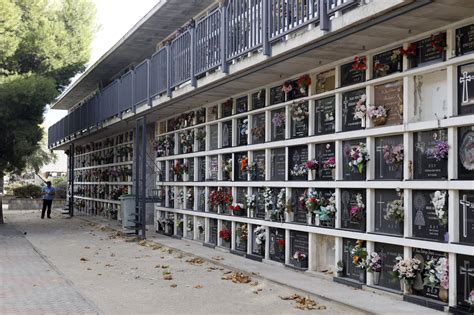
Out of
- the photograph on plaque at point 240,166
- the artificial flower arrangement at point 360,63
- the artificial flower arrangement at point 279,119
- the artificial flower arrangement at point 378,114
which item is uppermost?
the artificial flower arrangement at point 360,63

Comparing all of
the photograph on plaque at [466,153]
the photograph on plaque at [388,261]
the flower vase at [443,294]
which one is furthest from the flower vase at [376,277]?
the photograph on plaque at [466,153]

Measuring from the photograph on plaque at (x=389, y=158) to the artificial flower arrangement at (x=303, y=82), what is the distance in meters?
1.79

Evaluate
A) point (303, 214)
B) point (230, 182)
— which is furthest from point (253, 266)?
point (230, 182)

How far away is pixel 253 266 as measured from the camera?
962 cm

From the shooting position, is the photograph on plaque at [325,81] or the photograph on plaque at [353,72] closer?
the photograph on plaque at [353,72]

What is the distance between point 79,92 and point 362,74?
21091mm

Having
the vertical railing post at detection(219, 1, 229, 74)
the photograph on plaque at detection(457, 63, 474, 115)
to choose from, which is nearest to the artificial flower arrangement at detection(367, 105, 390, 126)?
the photograph on plaque at detection(457, 63, 474, 115)

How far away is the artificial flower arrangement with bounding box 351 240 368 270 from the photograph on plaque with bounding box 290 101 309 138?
2054 millimetres

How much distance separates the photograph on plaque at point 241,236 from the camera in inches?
423

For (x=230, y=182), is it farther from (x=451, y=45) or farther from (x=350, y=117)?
(x=451, y=45)

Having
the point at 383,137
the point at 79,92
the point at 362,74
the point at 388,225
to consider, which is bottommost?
the point at 388,225

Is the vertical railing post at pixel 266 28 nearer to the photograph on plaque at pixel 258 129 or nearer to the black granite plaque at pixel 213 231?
the photograph on plaque at pixel 258 129

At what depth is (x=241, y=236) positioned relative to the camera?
35.6 feet

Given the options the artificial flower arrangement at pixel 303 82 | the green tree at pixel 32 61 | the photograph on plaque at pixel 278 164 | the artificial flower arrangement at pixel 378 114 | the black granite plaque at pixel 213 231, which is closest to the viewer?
the artificial flower arrangement at pixel 378 114
